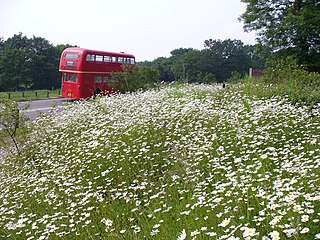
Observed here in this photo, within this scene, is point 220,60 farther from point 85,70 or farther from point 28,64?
point 85,70

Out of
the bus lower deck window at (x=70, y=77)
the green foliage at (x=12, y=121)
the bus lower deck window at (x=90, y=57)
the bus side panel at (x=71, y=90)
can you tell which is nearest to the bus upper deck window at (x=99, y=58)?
the bus lower deck window at (x=90, y=57)

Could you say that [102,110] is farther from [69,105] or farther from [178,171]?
[178,171]

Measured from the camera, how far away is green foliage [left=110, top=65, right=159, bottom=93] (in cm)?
1667

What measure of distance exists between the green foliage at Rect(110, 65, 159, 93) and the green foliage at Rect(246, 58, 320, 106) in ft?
21.9

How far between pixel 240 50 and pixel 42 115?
62076mm

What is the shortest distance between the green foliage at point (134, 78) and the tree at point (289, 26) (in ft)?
28.2

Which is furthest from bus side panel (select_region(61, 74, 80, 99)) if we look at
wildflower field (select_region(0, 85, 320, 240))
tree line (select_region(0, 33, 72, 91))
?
tree line (select_region(0, 33, 72, 91))

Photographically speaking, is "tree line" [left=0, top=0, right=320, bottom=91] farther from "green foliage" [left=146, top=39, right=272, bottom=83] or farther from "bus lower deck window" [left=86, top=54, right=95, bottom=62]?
"bus lower deck window" [left=86, top=54, right=95, bottom=62]

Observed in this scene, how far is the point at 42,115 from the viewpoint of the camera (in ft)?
29.8

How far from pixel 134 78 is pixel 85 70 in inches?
149

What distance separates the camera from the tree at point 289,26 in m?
19.3

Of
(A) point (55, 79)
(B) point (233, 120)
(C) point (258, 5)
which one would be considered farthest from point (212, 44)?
(B) point (233, 120)

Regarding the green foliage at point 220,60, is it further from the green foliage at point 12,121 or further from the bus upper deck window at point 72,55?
the green foliage at point 12,121

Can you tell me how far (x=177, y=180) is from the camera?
398 centimetres
